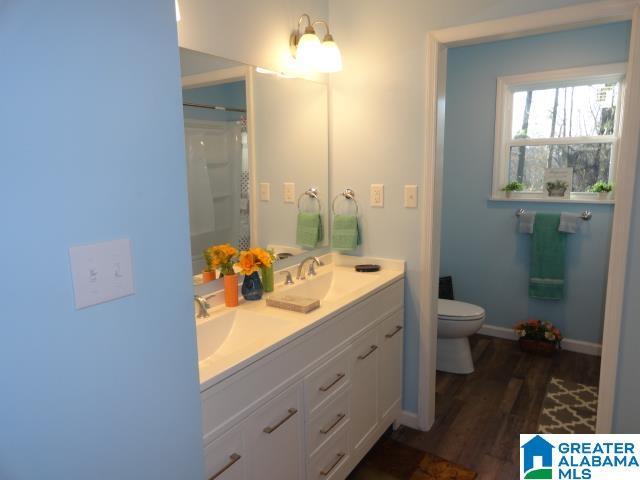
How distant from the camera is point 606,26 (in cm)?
299

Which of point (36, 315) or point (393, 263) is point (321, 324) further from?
point (36, 315)

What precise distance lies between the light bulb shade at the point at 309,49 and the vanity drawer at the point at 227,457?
1623 millimetres

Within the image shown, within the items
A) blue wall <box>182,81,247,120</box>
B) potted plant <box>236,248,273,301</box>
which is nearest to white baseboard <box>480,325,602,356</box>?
potted plant <box>236,248,273,301</box>

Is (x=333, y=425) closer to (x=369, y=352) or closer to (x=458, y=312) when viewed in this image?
(x=369, y=352)

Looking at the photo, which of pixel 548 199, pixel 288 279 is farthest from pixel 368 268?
pixel 548 199

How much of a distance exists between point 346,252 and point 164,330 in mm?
1693

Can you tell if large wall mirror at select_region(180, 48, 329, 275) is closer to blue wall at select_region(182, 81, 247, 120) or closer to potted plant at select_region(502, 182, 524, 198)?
blue wall at select_region(182, 81, 247, 120)

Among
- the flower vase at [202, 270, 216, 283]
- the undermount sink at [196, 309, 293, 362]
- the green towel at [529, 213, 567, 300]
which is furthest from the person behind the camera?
the green towel at [529, 213, 567, 300]

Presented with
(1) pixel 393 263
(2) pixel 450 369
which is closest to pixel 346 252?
(1) pixel 393 263

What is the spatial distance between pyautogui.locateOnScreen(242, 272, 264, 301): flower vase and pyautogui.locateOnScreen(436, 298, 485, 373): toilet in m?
1.55

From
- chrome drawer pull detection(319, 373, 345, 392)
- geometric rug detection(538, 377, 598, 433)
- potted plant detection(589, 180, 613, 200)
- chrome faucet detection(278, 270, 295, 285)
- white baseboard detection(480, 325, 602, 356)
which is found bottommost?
geometric rug detection(538, 377, 598, 433)

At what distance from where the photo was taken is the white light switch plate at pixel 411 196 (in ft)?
7.60

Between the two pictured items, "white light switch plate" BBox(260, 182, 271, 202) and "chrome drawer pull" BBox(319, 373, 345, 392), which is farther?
"white light switch plate" BBox(260, 182, 271, 202)

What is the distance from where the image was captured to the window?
3.16 metres
